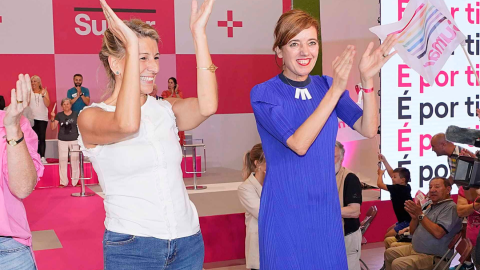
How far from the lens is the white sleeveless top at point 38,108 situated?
990 cm

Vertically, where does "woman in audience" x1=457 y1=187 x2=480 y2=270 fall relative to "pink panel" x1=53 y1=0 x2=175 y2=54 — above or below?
below

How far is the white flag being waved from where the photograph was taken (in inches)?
103

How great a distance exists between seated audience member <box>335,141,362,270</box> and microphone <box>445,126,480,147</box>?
5.58 feet

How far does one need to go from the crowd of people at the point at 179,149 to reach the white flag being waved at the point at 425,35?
1.74 ft

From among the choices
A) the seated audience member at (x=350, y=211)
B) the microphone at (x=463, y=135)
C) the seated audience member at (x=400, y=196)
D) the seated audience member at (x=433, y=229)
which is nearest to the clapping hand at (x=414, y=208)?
the seated audience member at (x=433, y=229)

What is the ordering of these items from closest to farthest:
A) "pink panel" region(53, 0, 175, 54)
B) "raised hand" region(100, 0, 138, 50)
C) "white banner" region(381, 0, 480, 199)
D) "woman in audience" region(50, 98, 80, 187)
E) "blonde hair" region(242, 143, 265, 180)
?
"raised hand" region(100, 0, 138, 50), "blonde hair" region(242, 143, 265, 180), "white banner" region(381, 0, 480, 199), "woman in audience" region(50, 98, 80, 187), "pink panel" region(53, 0, 175, 54)

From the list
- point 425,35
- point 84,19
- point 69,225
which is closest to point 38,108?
point 84,19

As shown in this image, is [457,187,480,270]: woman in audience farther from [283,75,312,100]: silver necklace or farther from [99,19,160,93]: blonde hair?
[99,19,160,93]: blonde hair

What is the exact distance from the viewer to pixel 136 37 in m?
1.66

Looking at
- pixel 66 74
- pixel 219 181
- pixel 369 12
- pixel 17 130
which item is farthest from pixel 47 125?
pixel 17 130

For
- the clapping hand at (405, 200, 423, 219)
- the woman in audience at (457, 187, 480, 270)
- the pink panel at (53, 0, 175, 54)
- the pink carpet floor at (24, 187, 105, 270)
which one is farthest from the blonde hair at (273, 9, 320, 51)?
the pink panel at (53, 0, 175, 54)

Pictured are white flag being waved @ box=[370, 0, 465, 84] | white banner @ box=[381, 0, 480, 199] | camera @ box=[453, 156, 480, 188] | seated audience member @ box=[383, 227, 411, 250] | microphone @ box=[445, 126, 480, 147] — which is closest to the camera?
microphone @ box=[445, 126, 480, 147]

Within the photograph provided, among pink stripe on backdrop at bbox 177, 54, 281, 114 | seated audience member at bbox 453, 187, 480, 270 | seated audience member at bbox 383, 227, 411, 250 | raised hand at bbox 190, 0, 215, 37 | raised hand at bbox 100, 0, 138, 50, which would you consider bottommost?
seated audience member at bbox 383, 227, 411, 250

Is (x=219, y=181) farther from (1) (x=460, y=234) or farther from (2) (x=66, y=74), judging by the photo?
(1) (x=460, y=234)
